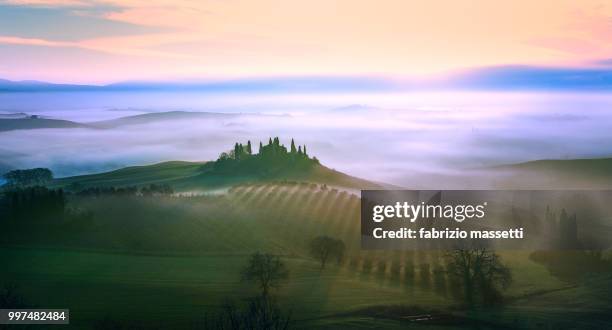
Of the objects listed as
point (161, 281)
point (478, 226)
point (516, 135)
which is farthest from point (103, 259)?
point (516, 135)

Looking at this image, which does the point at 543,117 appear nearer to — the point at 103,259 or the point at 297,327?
the point at 297,327

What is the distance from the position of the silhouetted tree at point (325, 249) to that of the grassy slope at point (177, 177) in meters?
1.15

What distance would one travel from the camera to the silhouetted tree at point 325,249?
14453mm

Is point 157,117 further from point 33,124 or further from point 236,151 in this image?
point 33,124

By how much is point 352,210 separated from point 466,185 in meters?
2.31

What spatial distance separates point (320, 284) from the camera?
14.1 meters

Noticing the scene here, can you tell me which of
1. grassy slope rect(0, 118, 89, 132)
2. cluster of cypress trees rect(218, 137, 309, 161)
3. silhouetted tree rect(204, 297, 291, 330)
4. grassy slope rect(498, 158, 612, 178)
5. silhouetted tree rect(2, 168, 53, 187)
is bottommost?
silhouetted tree rect(204, 297, 291, 330)

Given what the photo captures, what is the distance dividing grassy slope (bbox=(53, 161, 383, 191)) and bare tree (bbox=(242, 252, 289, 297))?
1.69m

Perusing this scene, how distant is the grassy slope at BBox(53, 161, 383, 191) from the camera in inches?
581

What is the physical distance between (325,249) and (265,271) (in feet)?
4.27

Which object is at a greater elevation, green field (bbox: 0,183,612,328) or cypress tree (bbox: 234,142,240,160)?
cypress tree (bbox: 234,142,240,160)

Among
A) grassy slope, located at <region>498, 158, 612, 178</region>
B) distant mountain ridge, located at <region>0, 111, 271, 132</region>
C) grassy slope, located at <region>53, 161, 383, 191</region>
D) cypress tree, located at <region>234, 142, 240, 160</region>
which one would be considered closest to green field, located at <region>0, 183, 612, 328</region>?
grassy slope, located at <region>53, 161, 383, 191</region>

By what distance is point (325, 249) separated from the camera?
14.6 m

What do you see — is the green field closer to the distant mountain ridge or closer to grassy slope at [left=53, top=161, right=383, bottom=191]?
grassy slope at [left=53, top=161, right=383, bottom=191]
